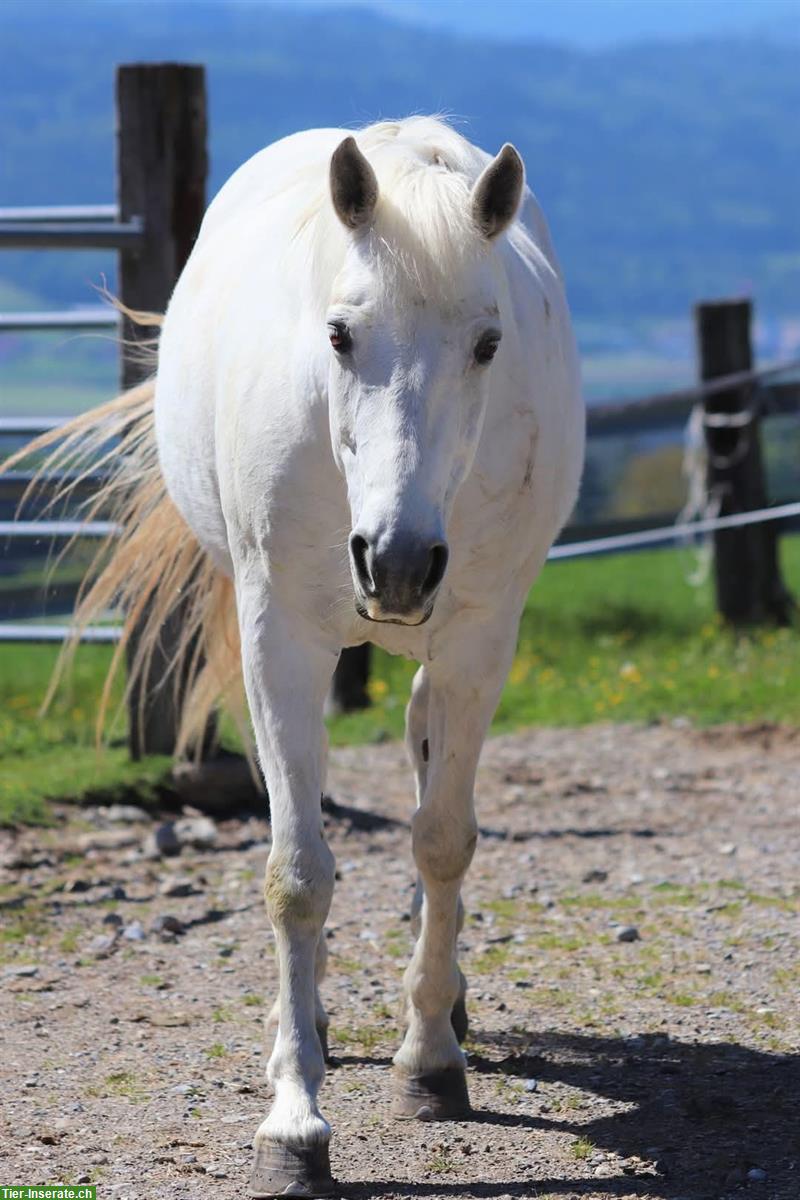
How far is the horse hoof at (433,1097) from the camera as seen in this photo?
340 centimetres

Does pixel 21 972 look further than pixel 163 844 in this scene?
No

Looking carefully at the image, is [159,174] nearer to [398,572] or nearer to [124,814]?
[124,814]

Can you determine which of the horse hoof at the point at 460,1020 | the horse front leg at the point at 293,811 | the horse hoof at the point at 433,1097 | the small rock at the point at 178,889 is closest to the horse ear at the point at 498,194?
the horse front leg at the point at 293,811

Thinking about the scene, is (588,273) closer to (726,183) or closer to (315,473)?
(726,183)

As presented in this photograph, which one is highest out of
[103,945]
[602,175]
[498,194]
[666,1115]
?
[602,175]

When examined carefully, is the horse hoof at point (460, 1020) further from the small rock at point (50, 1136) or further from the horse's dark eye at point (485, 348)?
the horse's dark eye at point (485, 348)

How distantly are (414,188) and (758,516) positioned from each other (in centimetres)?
554

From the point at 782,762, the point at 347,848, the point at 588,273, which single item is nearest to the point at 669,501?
the point at 782,762

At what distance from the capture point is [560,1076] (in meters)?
3.63

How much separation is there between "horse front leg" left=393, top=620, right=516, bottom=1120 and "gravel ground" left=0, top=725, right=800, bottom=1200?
90 mm

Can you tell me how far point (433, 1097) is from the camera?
3412mm

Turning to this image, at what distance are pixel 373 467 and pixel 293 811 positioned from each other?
867 mm

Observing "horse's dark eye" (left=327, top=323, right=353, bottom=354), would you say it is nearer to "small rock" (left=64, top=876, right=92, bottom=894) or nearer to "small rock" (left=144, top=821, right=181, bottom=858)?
"small rock" (left=64, top=876, right=92, bottom=894)

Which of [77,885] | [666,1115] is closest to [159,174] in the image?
[77,885]
